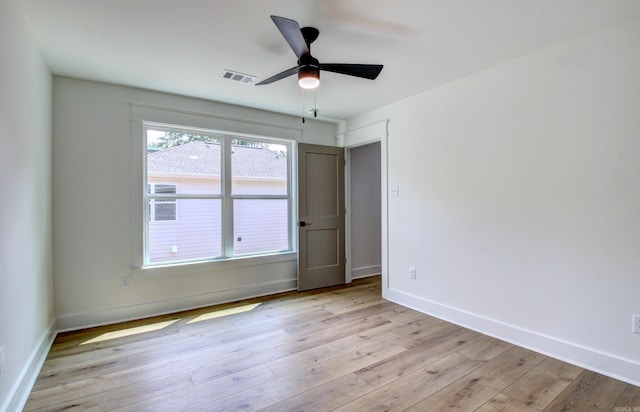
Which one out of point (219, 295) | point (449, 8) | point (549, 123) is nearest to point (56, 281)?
point (219, 295)

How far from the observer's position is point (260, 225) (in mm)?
4277

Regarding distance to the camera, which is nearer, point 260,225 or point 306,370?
point 306,370

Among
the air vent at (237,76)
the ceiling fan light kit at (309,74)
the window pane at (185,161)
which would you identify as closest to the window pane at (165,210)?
the window pane at (185,161)

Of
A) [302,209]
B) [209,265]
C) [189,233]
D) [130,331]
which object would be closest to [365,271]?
[302,209]

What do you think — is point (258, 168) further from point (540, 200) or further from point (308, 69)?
point (540, 200)

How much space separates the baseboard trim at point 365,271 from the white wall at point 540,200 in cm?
149

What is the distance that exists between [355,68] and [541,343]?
265cm

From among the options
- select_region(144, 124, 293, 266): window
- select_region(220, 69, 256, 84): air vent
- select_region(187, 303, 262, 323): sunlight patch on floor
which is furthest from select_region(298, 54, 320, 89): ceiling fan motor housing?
select_region(187, 303, 262, 323): sunlight patch on floor

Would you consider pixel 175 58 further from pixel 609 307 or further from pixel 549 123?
pixel 609 307

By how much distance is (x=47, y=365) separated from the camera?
2.41 meters

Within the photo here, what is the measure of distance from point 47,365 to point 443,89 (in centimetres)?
427

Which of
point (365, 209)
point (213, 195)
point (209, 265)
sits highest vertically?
point (213, 195)

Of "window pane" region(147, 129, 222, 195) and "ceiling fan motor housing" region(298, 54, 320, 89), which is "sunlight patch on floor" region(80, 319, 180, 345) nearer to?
"window pane" region(147, 129, 222, 195)

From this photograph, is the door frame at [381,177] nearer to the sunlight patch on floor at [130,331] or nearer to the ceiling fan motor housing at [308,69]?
the ceiling fan motor housing at [308,69]
